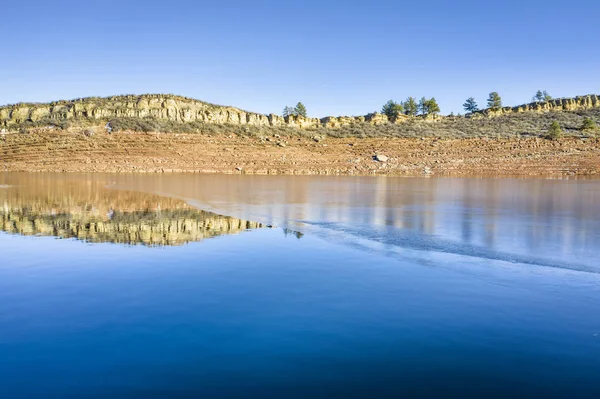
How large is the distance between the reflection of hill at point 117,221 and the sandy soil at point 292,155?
3305 cm

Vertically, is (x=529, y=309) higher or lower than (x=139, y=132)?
lower

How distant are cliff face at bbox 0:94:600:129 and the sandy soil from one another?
298 inches

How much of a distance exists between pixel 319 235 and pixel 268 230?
61.7 inches

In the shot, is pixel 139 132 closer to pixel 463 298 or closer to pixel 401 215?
pixel 401 215

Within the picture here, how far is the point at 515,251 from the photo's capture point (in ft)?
33.3

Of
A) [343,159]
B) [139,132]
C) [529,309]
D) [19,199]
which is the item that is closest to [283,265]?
[529,309]

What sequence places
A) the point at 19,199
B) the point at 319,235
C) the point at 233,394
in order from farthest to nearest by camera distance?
1. the point at 19,199
2. the point at 319,235
3. the point at 233,394

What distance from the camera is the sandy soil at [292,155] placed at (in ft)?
161

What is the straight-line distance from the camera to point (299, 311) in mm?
6328

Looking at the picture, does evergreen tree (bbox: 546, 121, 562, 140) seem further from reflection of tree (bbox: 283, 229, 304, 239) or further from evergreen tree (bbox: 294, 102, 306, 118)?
reflection of tree (bbox: 283, 229, 304, 239)

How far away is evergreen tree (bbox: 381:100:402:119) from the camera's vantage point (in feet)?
274

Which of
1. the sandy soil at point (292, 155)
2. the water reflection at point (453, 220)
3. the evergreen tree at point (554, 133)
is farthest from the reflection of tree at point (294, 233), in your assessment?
the evergreen tree at point (554, 133)

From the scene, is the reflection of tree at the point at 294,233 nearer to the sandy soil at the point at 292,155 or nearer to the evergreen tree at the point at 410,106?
the sandy soil at the point at 292,155

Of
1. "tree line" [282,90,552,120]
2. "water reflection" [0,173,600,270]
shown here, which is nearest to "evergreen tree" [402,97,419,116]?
"tree line" [282,90,552,120]
